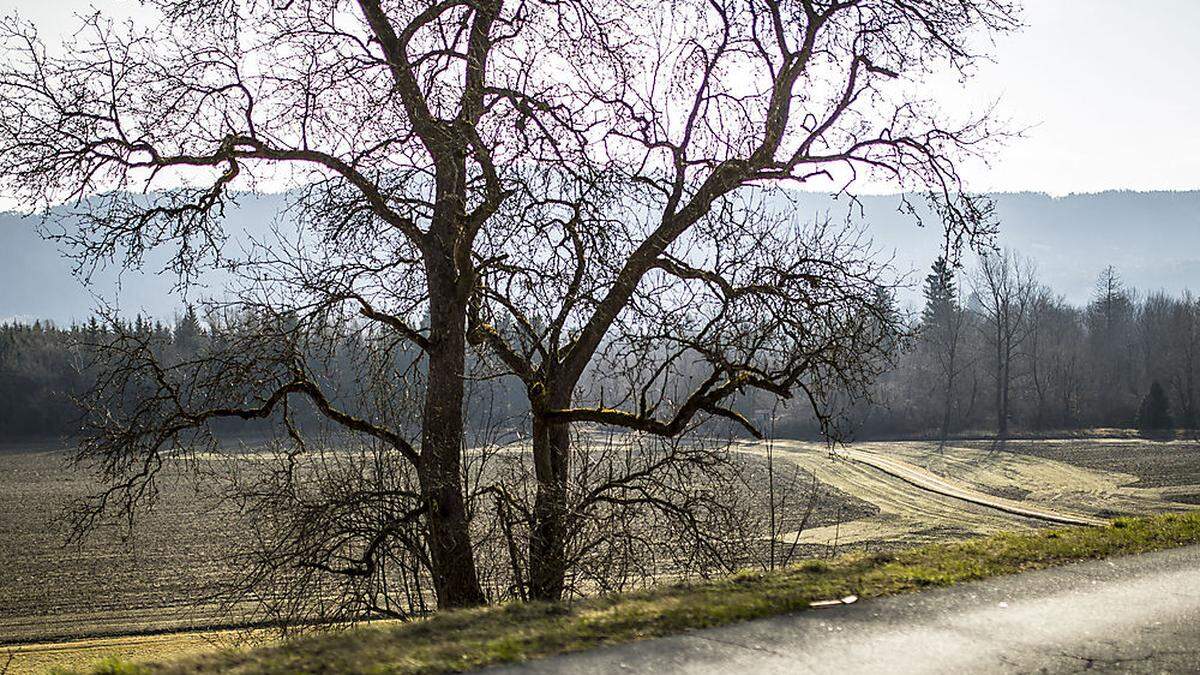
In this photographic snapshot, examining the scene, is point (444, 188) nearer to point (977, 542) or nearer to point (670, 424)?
point (670, 424)

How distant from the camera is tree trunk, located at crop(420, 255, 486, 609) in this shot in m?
9.85

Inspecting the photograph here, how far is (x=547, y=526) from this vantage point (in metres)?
9.90

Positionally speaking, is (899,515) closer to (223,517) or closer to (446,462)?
(223,517)

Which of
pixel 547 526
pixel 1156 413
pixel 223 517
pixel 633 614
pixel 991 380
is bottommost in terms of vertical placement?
pixel 223 517

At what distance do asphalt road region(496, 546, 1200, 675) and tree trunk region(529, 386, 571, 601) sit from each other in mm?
4442

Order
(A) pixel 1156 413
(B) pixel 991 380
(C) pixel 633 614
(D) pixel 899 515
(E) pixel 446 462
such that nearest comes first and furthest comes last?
(C) pixel 633 614 < (E) pixel 446 462 < (D) pixel 899 515 < (A) pixel 1156 413 < (B) pixel 991 380

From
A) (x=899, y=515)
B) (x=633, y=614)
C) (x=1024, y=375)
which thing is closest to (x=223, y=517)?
(x=899, y=515)

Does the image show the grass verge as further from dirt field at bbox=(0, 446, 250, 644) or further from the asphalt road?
dirt field at bbox=(0, 446, 250, 644)

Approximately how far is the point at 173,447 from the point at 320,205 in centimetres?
268

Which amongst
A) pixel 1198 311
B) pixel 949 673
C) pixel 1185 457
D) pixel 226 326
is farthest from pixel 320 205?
pixel 1198 311

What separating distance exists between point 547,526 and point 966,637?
5.42m

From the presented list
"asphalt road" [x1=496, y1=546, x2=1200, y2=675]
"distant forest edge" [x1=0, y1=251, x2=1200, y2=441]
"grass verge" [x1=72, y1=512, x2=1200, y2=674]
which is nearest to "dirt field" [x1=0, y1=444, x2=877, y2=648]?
"grass verge" [x1=72, y1=512, x2=1200, y2=674]

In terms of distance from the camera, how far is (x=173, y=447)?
32.6ft

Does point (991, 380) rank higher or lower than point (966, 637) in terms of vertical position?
higher
